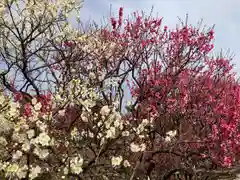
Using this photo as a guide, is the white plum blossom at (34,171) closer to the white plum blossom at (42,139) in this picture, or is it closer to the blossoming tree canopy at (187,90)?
the white plum blossom at (42,139)

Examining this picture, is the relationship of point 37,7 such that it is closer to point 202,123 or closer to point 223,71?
point 202,123

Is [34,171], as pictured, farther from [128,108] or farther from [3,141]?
[128,108]

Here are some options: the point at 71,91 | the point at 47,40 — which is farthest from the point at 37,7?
the point at 71,91

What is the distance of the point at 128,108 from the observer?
1476 centimetres

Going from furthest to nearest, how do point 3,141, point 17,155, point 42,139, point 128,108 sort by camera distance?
point 128,108
point 3,141
point 17,155
point 42,139

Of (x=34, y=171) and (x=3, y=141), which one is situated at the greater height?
(x=3, y=141)

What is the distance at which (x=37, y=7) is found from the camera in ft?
45.3

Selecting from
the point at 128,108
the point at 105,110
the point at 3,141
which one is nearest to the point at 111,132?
the point at 105,110

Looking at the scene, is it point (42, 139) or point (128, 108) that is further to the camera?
point (128, 108)

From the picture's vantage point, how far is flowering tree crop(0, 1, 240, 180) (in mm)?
7027

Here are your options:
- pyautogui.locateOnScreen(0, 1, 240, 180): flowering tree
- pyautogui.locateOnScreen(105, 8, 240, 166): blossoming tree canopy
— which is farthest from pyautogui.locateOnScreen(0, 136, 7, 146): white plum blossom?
A: pyautogui.locateOnScreen(105, 8, 240, 166): blossoming tree canopy

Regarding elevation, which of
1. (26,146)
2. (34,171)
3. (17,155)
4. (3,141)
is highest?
(3,141)

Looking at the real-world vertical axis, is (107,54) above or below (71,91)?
above

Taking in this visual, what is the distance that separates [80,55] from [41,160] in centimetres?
1069
